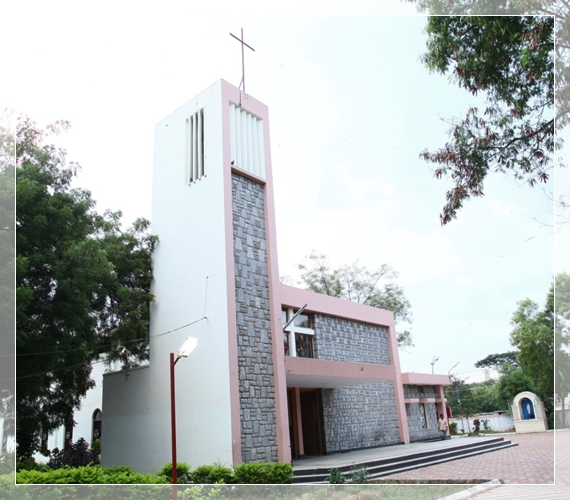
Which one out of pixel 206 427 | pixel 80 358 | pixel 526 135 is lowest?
pixel 206 427

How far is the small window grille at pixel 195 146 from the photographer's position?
8.20 meters

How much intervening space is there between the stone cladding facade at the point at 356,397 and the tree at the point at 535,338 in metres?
3.42

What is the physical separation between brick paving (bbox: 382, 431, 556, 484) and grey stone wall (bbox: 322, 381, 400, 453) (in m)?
2.47

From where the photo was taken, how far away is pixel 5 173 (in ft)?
21.1

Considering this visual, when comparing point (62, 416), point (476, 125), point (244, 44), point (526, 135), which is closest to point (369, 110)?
point (476, 125)

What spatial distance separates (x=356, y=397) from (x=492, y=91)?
24.6ft

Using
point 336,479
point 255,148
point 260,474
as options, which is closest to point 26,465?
point 260,474

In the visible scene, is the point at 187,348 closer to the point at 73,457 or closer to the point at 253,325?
the point at 253,325

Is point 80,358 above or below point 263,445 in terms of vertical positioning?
above

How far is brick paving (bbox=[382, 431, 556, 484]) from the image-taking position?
4692mm

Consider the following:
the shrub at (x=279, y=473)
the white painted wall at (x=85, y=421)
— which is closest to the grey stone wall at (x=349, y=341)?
the shrub at (x=279, y=473)

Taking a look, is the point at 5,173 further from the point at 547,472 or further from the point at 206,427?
the point at 547,472

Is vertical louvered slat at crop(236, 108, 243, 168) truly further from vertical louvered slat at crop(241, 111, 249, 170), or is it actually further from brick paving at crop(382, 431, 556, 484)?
brick paving at crop(382, 431, 556, 484)

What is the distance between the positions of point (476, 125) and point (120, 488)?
5.61m
